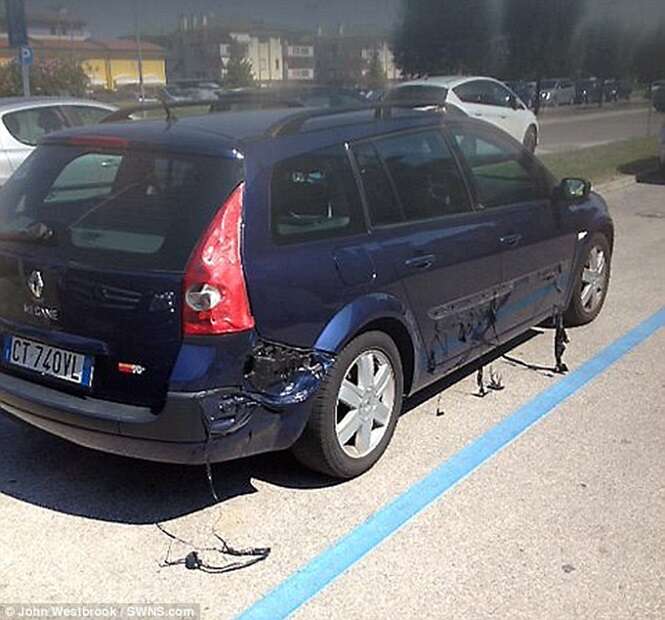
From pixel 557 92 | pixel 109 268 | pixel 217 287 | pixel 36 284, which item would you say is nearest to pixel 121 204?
pixel 109 268

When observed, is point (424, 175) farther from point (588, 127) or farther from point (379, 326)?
point (588, 127)

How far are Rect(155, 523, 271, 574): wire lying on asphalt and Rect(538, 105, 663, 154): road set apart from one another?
56.9 feet

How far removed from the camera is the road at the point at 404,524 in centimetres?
284

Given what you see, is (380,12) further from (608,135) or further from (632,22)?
(608,135)

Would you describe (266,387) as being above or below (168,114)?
below

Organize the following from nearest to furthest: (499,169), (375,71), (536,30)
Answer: (499,169), (536,30), (375,71)

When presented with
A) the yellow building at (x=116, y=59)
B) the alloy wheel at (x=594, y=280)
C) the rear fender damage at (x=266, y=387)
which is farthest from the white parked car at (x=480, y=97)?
the yellow building at (x=116, y=59)

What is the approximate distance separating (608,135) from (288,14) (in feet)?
116

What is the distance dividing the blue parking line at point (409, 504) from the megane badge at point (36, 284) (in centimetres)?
147

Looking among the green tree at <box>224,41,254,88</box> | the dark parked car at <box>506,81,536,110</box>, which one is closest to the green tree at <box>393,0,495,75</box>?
the dark parked car at <box>506,81,536,110</box>

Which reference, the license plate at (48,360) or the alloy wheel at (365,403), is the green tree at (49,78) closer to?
the license plate at (48,360)

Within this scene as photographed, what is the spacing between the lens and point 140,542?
3.18 metres

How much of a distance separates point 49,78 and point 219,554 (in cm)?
4257

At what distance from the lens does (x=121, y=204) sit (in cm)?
332
